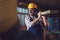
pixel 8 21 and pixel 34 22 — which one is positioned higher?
pixel 8 21

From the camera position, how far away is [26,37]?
0.71 m

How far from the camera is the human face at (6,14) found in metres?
0.63

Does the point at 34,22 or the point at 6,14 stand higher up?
the point at 6,14

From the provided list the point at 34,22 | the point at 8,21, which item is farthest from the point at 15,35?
the point at 34,22

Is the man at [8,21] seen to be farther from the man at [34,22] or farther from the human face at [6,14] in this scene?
the man at [34,22]

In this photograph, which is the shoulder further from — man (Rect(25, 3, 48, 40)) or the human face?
man (Rect(25, 3, 48, 40))

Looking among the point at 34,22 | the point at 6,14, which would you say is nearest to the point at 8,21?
the point at 6,14

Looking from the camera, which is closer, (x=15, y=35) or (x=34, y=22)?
(x=15, y=35)

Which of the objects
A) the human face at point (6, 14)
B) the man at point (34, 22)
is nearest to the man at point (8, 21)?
the human face at point (6, 14)

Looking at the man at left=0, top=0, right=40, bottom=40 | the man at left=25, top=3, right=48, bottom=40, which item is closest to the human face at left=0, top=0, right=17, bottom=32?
the man at left=0, top=0, right=40, bottom=40

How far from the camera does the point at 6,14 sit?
25.2 inches

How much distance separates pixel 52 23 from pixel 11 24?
15.3 ft

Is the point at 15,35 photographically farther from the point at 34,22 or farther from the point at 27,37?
the point at 34,22

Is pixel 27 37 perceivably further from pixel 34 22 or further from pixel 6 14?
pixel 34 22
